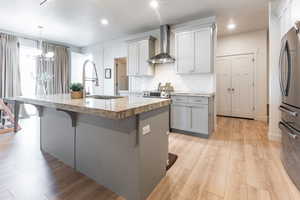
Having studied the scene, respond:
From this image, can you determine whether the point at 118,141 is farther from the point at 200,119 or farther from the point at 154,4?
the point at 154,4

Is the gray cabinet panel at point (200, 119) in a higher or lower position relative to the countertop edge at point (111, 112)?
lower

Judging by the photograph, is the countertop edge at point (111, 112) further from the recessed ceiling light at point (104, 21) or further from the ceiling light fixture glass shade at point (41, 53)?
the recessed ceiling light at point (104, 21)

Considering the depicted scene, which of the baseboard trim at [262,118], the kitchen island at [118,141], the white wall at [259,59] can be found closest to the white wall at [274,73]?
the white wall at [259,59]

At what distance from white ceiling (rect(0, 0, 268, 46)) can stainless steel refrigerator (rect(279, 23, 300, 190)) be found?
184 cm

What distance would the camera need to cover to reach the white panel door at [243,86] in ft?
16.0

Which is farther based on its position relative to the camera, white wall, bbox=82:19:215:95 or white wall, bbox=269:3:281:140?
white wall, bbox=82:19:215:95

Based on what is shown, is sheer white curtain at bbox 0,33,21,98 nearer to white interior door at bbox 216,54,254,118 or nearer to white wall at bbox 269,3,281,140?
white interior door at bbox 216,54,254,118

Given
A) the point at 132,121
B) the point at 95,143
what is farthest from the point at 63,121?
the point at 132,121

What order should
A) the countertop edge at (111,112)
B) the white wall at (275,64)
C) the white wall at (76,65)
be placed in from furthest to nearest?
the white wall at (76,65), the white wall at (275,64), the countertop edge at (111,112)

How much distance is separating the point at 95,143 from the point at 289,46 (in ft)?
8.41

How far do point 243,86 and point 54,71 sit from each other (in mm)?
6849

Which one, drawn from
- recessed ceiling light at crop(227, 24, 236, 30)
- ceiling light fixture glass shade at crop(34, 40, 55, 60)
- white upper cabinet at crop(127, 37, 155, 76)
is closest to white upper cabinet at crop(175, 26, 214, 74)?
white upper cabinet at crop(127, 37, 155, 76)

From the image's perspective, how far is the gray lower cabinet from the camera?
10.6 ft

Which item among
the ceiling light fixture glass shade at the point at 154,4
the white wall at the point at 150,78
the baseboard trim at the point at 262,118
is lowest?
the baseboard trim at the point at 262,118
